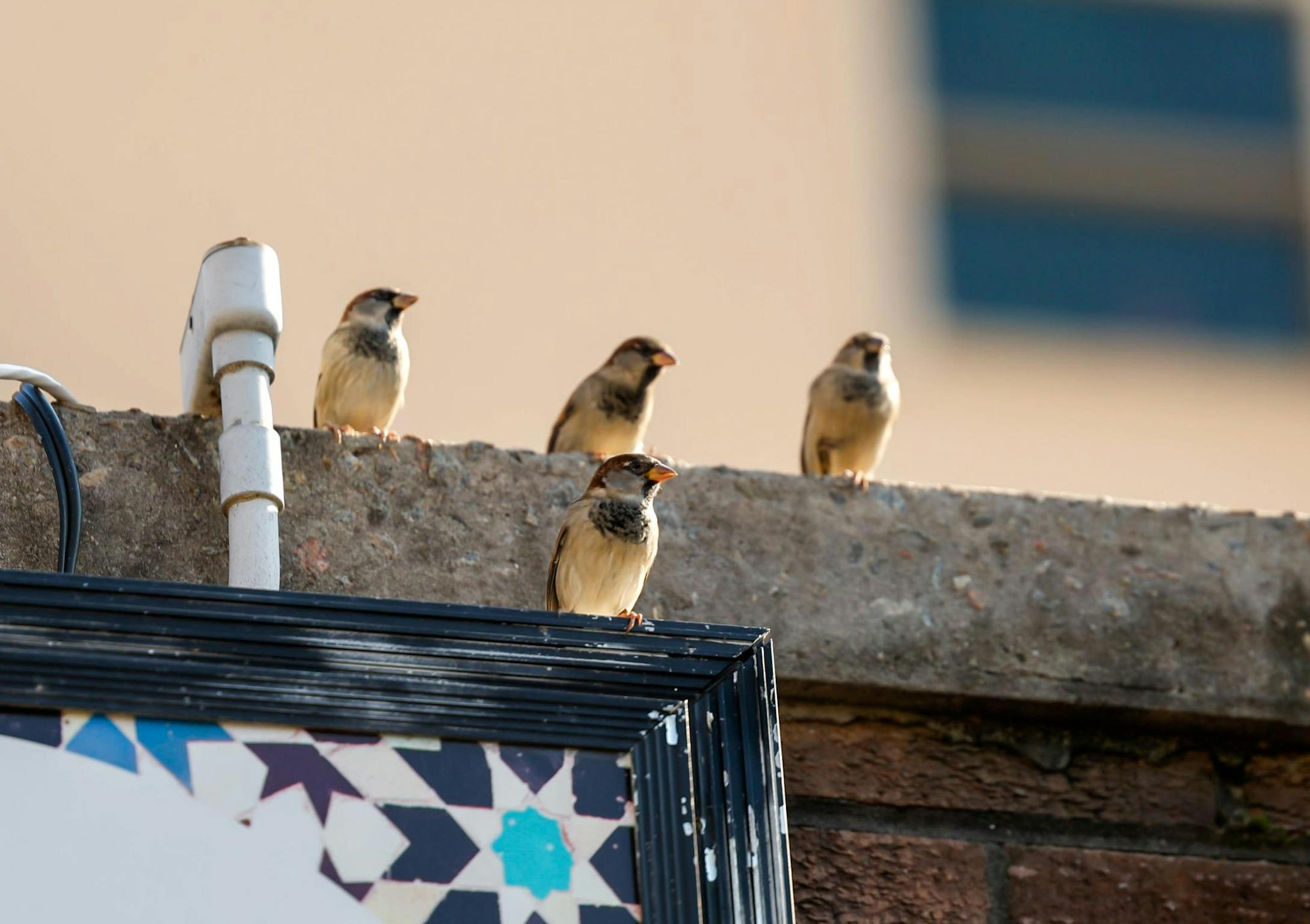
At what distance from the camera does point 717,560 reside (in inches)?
104

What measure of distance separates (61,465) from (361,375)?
1.59 metres

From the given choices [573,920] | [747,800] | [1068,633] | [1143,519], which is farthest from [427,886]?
[1143,519]

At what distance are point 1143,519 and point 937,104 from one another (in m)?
4.16

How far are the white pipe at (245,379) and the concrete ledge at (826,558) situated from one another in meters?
0.09

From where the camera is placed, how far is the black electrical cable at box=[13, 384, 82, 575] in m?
2.29

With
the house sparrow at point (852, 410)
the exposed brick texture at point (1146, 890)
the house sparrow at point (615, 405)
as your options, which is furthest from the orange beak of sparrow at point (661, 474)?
the house sparrow at point (852, 410)

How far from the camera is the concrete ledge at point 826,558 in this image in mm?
2486

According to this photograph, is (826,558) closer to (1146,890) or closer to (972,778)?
(972,778)

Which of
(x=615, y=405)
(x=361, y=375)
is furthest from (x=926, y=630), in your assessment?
(x=615, y=405)

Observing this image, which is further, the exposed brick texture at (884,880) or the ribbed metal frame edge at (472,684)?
the exposed brick texture at (884,880)

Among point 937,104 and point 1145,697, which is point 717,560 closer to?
point 1145,697

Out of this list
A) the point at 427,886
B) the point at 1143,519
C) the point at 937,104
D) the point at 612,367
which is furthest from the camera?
the point at 937,104

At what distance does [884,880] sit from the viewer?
249 centimetres

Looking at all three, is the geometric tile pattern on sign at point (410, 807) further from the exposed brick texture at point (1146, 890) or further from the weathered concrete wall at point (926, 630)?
the exposed brick texture at point (1146, 890)
